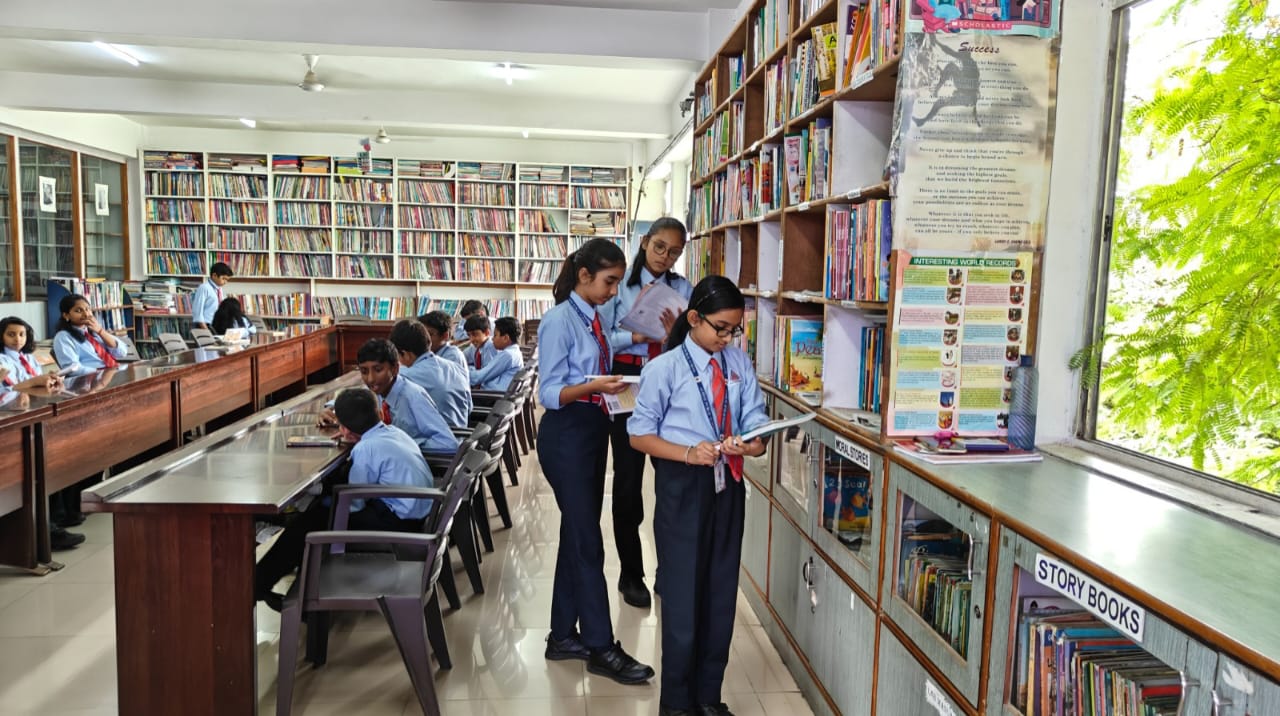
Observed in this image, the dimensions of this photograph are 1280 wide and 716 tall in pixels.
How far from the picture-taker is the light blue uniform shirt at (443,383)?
432 centimetres

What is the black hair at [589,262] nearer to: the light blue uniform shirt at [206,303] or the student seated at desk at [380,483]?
the student seated at desk at [380,483]

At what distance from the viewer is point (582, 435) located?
2.91 meters

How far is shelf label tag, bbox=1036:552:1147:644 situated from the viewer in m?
1.31

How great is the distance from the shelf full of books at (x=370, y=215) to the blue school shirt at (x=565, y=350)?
7.77 m

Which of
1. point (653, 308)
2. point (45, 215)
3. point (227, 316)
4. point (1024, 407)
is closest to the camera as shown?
point (1024, 407)

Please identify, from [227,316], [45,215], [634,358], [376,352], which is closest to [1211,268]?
[634,358]

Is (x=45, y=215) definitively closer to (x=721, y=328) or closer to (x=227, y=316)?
(x=227, y=316)

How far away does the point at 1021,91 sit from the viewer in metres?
2.18

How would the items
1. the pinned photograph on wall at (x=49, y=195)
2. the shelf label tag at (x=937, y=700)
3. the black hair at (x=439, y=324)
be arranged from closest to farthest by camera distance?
the shelf label tag at (x=937, y=700) → the black hair at (x=439, y=324) → the pinned photograph on wall at (x=49, y=195)

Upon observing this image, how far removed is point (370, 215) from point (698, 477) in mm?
9094

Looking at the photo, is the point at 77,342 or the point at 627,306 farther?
the point at 77,342

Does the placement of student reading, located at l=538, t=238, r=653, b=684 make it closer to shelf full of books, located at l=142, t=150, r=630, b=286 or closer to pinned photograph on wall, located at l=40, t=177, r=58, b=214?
A: shelf full of books, located at l=142, t=150, r=630, b=286

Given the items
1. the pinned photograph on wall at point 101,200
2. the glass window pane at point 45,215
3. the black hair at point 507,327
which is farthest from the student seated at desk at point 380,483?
the pinned photograph on wall at point 101,200

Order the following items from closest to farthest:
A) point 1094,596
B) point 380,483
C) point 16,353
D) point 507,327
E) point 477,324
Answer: point 1094,596 < point 380,483 < point 16,353 < point 507,327 < point 477,324
